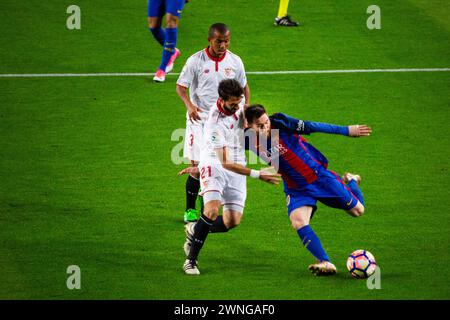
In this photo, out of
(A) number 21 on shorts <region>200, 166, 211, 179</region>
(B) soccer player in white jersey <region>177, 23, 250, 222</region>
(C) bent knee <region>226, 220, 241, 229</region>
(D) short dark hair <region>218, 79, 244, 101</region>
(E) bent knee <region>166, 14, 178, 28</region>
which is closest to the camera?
(D) short dark hair <region>218, 79, 244, 101</region>

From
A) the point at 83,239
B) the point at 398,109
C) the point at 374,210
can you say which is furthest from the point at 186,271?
the point at 398,109

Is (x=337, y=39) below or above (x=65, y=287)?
above

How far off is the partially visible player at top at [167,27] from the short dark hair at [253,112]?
20.9ft

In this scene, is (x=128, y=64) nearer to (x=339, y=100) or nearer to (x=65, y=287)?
(x=339, y=100)

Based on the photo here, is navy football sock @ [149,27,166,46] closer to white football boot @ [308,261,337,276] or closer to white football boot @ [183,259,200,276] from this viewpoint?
white football boot @ [183,259,200,276]

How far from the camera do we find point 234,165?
29.5ft

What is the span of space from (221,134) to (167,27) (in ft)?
20.9

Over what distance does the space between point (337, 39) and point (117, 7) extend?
4641 millimetres

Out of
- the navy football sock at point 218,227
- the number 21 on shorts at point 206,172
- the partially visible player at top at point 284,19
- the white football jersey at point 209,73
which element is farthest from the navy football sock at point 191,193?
the partially visible player at top at point 284,19

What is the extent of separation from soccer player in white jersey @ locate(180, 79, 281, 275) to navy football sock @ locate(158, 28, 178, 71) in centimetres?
593

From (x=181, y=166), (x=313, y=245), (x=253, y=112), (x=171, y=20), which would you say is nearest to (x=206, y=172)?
(x=253, y=112)

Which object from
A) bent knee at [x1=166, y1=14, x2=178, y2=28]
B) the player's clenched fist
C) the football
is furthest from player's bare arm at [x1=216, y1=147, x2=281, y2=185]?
bent knee at [x1=166, y1=14, x2=178, y2=28]

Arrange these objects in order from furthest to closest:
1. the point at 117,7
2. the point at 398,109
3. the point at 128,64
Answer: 1. the point at 117,7
2. the point at 128,64
3. the point at 398,109

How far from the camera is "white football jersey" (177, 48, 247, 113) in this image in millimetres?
10547
